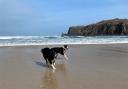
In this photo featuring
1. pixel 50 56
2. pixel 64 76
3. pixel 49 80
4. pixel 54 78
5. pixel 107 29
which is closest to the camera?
pixel 49 80

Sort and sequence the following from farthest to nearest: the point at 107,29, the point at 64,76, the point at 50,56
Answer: the point at 107,29, the point at 50,56, the point at 64,76

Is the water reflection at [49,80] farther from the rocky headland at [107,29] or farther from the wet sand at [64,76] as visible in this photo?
the rocky headland at [107,29]

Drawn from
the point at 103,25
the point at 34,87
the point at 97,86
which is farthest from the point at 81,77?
the point at 103,25

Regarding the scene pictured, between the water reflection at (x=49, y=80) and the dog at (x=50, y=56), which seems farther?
the dog at (x=50, y=56)

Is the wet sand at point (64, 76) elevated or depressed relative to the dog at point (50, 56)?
depressed

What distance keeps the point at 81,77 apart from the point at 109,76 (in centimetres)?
84

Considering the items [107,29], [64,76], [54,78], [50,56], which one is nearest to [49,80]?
[54,78]

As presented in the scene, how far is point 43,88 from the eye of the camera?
710 centimetres

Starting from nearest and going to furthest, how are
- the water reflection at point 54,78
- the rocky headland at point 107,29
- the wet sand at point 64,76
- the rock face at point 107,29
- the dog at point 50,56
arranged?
1. the wet sand at point 64,76
2. the water reflection at point 54,78
3. the dog at point 50,56
4. the rock face at point 107,29
5. the rocky headland at point 107,29

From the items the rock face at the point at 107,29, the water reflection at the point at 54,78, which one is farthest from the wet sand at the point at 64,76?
the rock face at the point at 107,29

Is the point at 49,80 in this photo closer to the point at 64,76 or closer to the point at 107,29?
the point at 64,76

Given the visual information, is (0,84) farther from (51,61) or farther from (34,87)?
(51,61)

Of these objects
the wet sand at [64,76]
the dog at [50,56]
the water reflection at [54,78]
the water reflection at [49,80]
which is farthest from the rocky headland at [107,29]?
the water reflection at [49,80]

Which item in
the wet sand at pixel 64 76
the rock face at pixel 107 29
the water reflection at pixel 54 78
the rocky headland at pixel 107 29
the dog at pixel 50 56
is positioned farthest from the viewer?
the rocky headland at pixel 107 29
